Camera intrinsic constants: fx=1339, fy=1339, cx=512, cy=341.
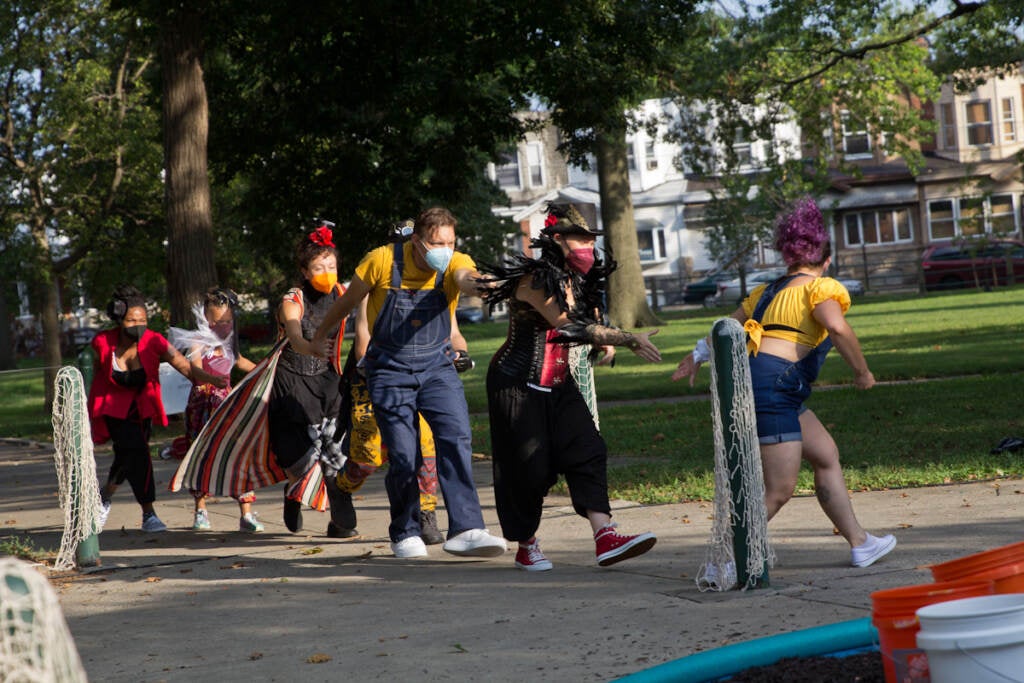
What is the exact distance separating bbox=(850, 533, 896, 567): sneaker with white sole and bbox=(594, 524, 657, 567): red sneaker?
0.95 m

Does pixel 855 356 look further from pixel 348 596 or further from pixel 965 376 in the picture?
pixel 965 376

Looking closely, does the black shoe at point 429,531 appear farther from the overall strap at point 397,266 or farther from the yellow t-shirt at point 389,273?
the overall strap at point 397,266

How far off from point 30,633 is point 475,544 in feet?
15.5

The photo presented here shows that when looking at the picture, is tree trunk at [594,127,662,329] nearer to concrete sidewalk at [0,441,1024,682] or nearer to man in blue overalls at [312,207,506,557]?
concrete sidewalk at [0,441,1024,682]

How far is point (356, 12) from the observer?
16.6 m

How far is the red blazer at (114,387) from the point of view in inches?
361

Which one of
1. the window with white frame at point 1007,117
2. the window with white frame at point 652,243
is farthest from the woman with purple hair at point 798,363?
the window with white frame at point 652,243

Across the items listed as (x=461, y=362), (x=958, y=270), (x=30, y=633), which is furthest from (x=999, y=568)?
(x=958, y=270)

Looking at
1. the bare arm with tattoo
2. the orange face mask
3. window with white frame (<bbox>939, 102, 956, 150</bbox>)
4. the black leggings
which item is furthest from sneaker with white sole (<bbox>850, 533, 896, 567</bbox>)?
window with white frame (<bbox>939, 102, 956, 150</bbox>)

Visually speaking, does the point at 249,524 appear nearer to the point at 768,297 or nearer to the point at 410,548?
the point at 410,548

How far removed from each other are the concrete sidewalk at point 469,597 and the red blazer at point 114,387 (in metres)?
0.87

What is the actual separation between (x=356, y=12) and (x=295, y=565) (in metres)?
10.4

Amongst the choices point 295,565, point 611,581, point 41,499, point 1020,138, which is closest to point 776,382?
point 611,581

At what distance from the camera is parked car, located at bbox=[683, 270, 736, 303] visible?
54.5 meters
